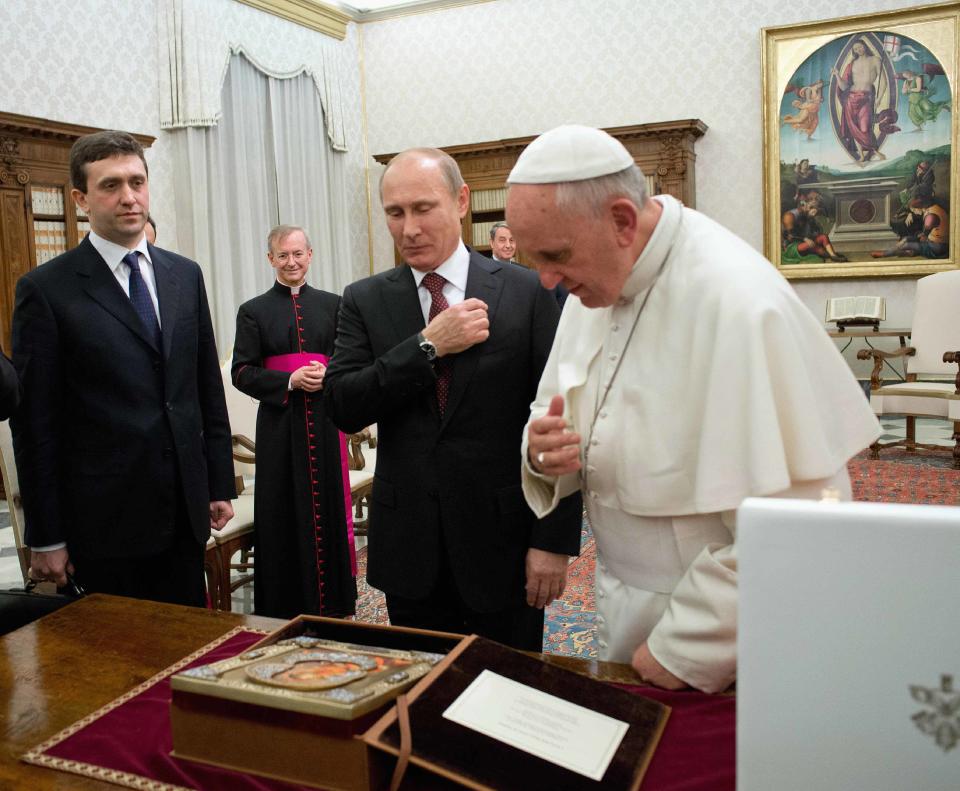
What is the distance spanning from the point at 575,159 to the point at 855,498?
207 inches

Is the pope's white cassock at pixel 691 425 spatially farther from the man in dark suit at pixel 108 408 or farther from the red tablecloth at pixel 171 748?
the man in dark suit at pixel 108 408

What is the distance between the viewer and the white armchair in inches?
290

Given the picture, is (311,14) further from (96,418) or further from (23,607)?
(23,607)

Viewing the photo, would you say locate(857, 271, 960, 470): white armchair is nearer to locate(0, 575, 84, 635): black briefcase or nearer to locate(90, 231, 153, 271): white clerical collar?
locate(90, 231, 153, 271): white clerical collar

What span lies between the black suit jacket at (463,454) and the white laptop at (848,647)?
4.00 feet

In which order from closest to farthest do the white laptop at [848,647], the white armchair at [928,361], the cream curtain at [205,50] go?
the white laptop at [848,647] < the white armchair at [928,361] < the cream curtain at [205,50]

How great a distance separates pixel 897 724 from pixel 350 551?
141 inches

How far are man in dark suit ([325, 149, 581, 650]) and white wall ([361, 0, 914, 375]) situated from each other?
8.36 metres

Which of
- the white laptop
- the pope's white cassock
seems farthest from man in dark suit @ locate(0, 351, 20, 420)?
the white laptop

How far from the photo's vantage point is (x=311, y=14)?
10398 millimetres

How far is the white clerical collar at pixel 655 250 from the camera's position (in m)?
1.53

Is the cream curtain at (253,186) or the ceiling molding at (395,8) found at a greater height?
the ceiling molding at (395,8)

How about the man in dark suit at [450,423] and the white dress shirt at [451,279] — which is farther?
the white dress shirt at [451,279]

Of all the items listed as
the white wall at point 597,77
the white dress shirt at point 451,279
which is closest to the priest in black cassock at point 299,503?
the white dress shirt at point 451,279
